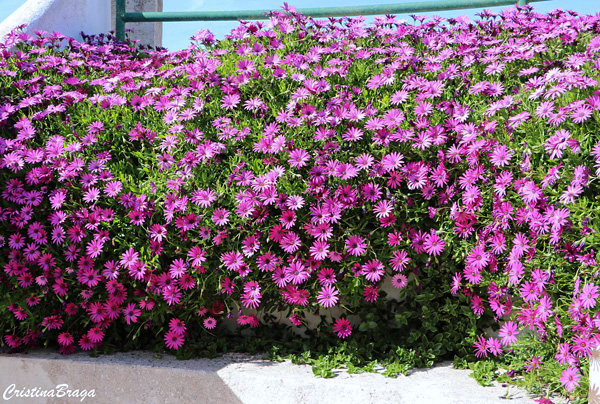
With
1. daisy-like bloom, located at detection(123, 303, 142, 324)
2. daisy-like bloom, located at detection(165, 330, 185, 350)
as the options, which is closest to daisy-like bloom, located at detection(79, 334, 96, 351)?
daisy-like bloom, located at detection(123, 303, 142, 324)

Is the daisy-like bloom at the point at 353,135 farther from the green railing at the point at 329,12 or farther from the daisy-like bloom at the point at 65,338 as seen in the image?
the green railing at the point at 329,12

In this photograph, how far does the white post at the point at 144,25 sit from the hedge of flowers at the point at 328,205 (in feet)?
20.2

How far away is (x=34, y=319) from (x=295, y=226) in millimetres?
1449

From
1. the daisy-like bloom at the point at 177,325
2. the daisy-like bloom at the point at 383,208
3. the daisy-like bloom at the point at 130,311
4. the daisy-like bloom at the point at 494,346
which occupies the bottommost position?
the daisy-like bloom at the point at 177,325

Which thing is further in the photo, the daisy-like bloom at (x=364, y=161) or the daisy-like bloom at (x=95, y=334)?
the daisy-like bloom at (x=95, y=334)

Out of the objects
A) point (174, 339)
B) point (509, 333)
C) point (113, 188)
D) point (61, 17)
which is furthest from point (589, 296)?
point (61, 17)

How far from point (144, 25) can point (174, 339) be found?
7.51 meters

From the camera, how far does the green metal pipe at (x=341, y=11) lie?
4871mm

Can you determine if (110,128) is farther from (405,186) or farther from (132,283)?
(405,186)

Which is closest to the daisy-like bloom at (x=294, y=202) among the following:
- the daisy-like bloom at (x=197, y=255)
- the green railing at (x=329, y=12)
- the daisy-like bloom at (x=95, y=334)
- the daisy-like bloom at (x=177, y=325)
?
the daisy-like bloom at (x=197, y=255)

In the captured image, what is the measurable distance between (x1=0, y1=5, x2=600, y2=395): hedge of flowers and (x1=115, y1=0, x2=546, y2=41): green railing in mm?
1590

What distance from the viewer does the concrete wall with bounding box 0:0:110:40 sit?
4859 mm

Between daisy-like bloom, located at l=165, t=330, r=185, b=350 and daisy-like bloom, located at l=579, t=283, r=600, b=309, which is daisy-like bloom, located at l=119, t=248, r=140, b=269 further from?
daisy-like bloom, located at l=579, t=283, r=600, b=309

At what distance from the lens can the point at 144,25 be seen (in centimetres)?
926
